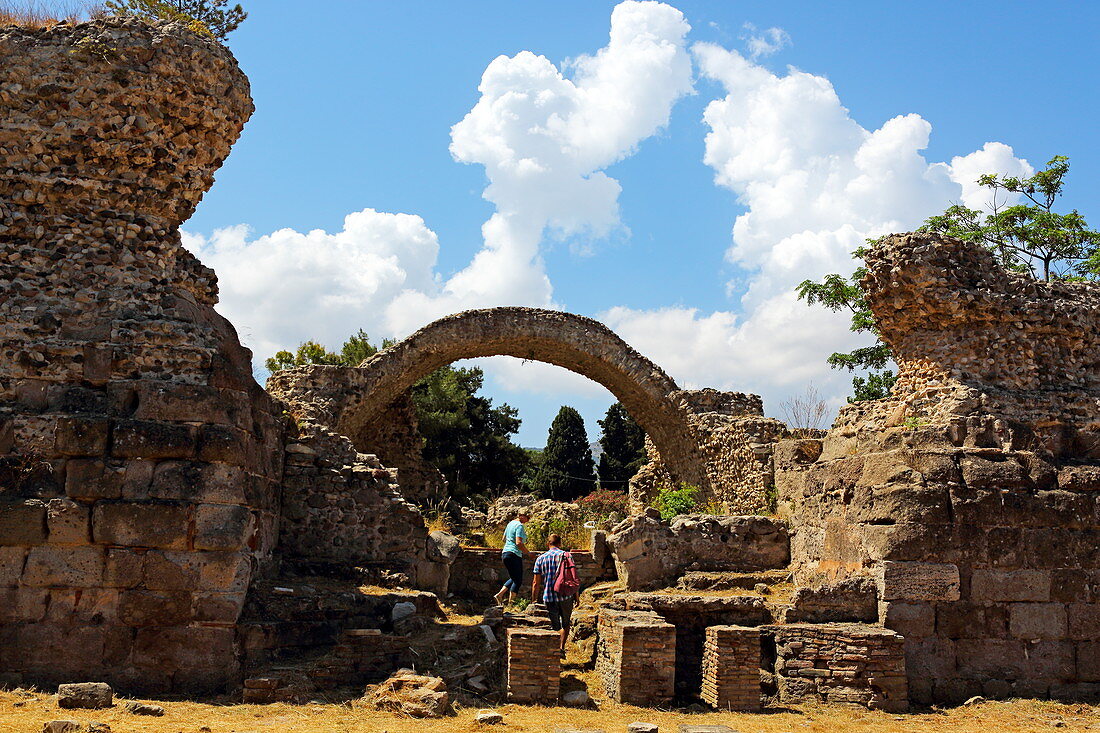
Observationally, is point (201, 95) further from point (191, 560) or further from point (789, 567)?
point (789, 567)

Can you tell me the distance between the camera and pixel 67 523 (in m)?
6.71

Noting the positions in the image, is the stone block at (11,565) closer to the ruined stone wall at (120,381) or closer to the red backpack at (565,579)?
the ruined stone wall at (120,381)

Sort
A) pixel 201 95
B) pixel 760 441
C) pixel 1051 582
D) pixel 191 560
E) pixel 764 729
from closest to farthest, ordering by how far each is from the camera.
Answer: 1. pixel 764 729
2. pixel 191 560
3. pixel 1051 582
4. pixel 201 95
5. pixel 760 441

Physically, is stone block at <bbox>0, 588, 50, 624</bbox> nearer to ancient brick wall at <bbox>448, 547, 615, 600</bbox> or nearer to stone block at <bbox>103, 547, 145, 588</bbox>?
stone block at <bbox>103, 547, 145, 588</bbox>

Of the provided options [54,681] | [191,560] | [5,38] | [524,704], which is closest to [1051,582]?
[524,704]

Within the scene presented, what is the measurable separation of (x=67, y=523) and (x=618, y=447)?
2663 centimetres

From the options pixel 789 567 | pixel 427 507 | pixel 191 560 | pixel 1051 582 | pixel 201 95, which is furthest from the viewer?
pixel 427 507

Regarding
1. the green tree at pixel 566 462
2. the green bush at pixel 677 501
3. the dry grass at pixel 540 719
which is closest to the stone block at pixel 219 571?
the dry grass at pixel 540 719

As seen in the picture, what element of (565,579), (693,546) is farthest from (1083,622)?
(565,579)

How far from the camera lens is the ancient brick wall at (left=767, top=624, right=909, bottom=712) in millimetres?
6922

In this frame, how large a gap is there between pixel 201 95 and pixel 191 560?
4.14 m

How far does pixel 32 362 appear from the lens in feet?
23.4

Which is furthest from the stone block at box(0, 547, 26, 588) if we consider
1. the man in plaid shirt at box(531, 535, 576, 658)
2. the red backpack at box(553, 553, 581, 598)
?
the red backpack at box(553, 553, 581, 598)

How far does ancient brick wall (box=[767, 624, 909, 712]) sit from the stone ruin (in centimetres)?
2
